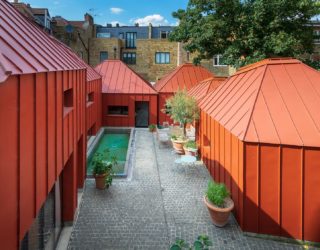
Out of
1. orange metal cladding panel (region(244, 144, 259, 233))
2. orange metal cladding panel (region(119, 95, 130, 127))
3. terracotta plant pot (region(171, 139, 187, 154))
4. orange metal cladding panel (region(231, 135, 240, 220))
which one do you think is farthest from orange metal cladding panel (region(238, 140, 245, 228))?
orange metal cladding panel (region(119, 95, 130, 127))

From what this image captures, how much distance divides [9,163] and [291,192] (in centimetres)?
860

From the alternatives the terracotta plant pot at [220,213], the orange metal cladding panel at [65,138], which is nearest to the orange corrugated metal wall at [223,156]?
the terracotta plant pot at [220,213]

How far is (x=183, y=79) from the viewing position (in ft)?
102

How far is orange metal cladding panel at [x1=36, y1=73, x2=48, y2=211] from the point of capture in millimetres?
5555

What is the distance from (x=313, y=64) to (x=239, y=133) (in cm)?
1483

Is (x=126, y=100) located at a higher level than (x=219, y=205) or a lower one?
higher

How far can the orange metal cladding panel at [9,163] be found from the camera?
12.9ft

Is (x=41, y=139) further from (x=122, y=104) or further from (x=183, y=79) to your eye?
(x=183, y=79)

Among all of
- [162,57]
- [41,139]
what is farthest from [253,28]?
[162,57]

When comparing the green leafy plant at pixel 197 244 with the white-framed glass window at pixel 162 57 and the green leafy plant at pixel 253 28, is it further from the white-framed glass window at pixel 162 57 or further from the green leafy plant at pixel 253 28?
the white-framed glass window at pixel 162 57

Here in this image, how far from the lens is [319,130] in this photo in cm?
998

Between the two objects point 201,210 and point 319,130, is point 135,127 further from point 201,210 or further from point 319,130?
point 319,130

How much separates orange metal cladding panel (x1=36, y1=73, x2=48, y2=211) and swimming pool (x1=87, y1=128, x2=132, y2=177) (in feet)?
31.8

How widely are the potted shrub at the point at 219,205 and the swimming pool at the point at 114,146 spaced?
5862mm
